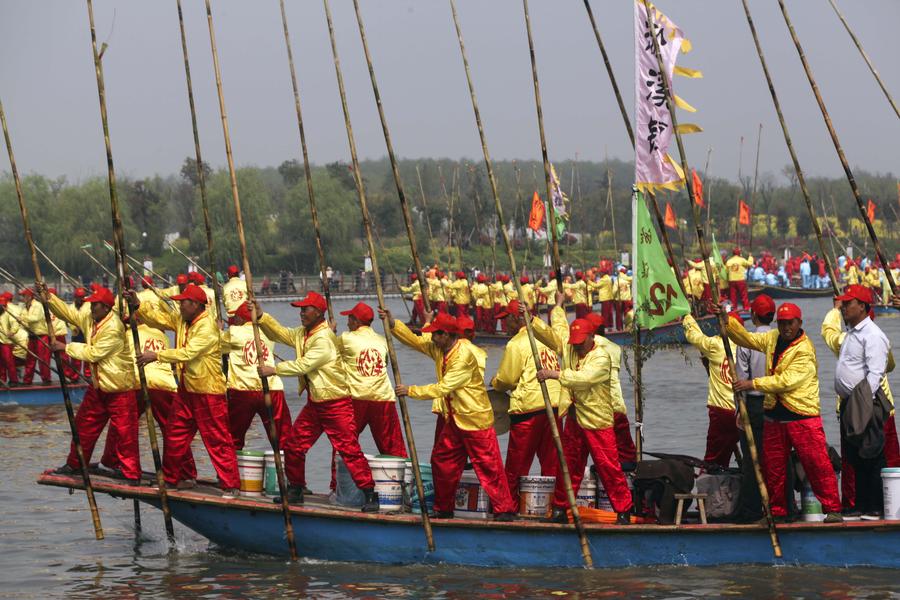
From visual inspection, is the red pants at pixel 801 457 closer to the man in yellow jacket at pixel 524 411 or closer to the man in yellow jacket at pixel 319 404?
the man in yellow jacket at pixel 524 411

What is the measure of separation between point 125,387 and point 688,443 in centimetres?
1058

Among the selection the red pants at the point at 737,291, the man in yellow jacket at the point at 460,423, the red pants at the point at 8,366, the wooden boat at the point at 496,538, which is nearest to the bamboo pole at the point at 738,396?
the wooden boat at the point at 496,538

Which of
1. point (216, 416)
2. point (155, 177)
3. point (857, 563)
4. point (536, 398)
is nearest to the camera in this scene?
point (857, 563)

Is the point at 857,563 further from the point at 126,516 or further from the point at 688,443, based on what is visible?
the point at 688,443

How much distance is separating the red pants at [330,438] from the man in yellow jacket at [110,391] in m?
1.53

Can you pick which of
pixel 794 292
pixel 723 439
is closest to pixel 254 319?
pixel 723 439

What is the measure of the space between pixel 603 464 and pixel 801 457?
164 centimetres

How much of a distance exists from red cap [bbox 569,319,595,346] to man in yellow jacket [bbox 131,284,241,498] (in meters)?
3.45

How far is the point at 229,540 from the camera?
1323 centimetres

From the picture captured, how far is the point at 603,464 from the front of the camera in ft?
39.6

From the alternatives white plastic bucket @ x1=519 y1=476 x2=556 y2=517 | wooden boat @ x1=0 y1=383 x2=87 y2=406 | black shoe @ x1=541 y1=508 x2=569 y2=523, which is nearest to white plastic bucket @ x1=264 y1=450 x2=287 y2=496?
white plastic bucket @ x1=519 y1=476 x2=556 y2=517

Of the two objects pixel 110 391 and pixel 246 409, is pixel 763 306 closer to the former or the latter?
pixel 246 409

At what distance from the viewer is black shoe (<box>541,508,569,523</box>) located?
12.2 meters

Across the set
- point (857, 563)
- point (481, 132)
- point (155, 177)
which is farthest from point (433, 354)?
point (155, 177)
